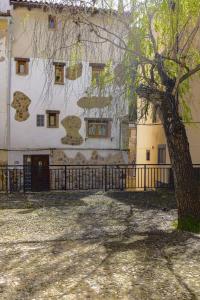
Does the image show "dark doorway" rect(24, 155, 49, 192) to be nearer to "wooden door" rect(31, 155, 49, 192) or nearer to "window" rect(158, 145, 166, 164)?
"wooden door" rect(31, 155, 49, 192)

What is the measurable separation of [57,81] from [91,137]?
3.60 m

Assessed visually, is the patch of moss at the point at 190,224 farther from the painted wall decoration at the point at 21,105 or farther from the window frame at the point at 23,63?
the window frame at the point at 23,63

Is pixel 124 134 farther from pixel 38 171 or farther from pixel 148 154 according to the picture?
pixel 38 171

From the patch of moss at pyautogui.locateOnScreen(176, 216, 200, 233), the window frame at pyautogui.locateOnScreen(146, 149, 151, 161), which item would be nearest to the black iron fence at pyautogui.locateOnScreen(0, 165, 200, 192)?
the window frame at pyautogui.locateOnScreen(146, 149, 151, 161)

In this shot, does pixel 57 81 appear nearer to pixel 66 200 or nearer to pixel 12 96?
pixel 12 96

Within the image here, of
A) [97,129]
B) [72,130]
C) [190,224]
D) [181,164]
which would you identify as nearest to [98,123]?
[97,129]

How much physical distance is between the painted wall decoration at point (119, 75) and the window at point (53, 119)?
10766 millimetres

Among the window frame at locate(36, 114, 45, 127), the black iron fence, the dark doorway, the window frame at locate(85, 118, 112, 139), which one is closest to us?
the black iron fence

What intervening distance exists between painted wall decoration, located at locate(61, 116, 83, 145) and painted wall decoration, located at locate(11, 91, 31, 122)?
2.07 metres

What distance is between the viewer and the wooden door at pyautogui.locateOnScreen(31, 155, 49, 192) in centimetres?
1980

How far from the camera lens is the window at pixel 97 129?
68.5ft

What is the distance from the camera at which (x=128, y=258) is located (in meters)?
6.26

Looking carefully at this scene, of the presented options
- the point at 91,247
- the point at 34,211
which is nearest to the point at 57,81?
the point at 34,211

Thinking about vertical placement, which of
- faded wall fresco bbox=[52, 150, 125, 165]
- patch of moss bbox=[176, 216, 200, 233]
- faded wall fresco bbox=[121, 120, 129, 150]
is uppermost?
faded wall fresco bbox=[121, 120, 129, 150]
